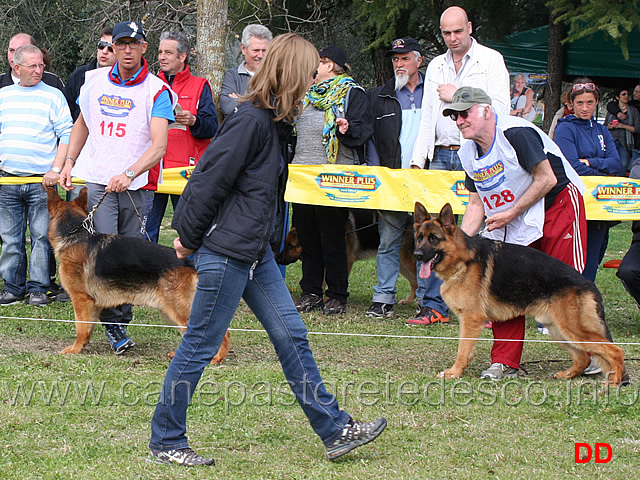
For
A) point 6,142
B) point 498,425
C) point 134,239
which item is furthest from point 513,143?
point 6,142

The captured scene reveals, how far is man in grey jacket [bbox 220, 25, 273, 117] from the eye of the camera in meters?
7.45

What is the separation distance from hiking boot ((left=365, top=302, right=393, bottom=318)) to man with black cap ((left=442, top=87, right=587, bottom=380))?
200 cm

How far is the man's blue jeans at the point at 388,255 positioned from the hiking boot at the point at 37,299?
3252 mm

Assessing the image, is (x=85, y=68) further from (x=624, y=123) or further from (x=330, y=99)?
(x=624, y=123)

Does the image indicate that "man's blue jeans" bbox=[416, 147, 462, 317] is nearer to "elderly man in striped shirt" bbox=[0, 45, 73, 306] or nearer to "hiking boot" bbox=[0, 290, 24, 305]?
"elderly man in striped shirt" bbox=[0, 45, 73, 306]

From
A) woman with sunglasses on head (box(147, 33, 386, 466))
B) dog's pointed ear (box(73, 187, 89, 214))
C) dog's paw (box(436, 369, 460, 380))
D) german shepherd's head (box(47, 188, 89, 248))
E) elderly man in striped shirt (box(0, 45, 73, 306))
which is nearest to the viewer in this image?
woman with sunglasses on head (box(147, 33, 386, 466))

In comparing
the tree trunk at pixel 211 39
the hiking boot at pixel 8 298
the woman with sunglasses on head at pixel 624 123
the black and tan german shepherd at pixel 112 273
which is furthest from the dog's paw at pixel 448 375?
the woman with sunglasses on head at pixel 624 123

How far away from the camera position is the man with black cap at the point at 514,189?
16.8ft

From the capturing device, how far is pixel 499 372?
5359 mm

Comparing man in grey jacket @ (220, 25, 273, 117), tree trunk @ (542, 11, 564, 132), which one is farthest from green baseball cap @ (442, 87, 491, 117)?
tree trunk @ (542, 11, 564, 132)

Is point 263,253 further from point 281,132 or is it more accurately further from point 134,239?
point 134,239

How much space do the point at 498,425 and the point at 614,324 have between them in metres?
3.73

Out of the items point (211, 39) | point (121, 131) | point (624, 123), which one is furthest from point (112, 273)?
point (624, 123)

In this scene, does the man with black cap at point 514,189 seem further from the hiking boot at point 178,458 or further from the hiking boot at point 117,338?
the hiking boot at point 117,338
